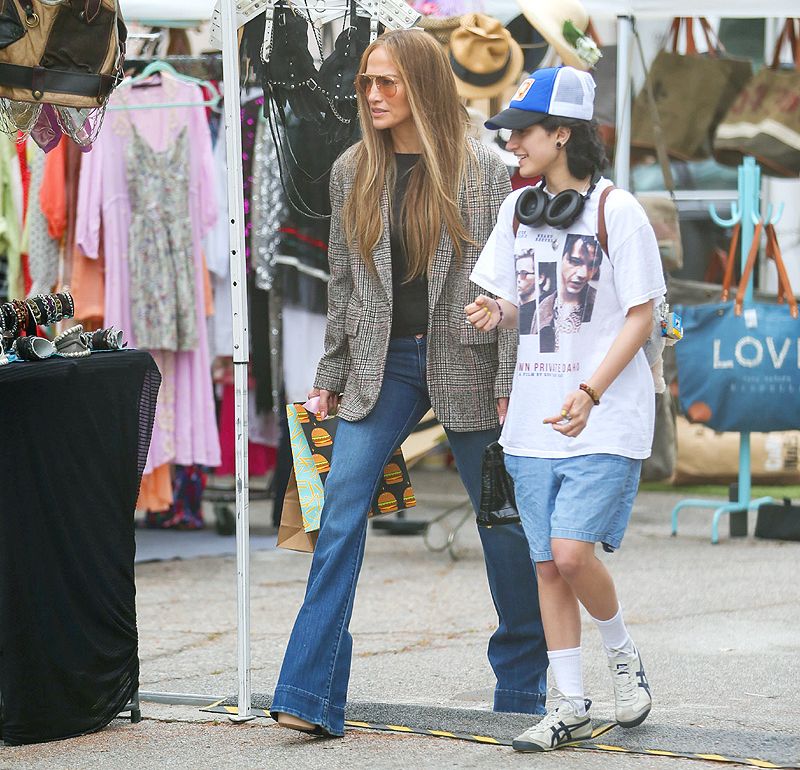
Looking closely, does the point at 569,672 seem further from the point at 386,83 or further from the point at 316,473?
the point at 386,83

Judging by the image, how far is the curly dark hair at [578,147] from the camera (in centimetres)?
403

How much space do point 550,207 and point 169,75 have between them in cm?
406

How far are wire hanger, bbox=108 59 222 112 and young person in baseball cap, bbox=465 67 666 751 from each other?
11.7 feet

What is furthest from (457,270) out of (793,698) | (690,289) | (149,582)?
(690,289)

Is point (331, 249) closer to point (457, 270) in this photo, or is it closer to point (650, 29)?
point (457, 270)

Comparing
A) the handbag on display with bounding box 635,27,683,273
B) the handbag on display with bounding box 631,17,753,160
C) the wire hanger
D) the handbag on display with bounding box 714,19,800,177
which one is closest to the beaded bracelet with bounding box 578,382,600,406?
the wire hanger

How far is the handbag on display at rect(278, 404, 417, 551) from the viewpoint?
4.43 meters

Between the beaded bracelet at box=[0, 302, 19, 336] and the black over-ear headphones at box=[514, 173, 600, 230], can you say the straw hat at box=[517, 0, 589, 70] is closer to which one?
the black over-ear headphones at box=[514, 173, 600, 230]

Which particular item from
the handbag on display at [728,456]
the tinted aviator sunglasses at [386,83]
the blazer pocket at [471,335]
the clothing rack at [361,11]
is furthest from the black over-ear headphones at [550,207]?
the handbag on display at [728,456]

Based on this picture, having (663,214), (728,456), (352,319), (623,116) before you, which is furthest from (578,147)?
(728,456)

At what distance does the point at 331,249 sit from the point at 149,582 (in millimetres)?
3334

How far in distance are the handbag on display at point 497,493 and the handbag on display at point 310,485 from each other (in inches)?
13.5

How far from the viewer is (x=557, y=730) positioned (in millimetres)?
3963

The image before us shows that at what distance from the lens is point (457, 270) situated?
4.30 meters
